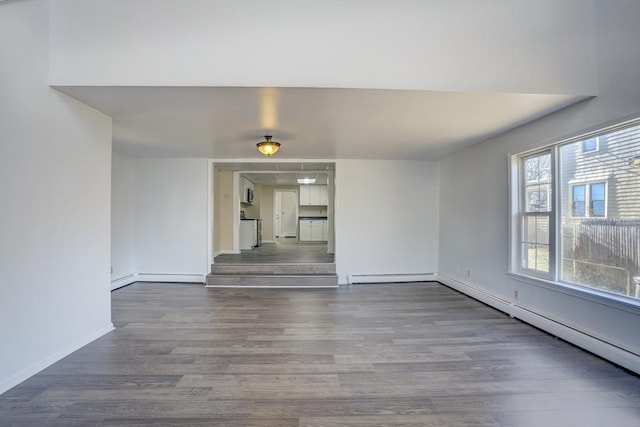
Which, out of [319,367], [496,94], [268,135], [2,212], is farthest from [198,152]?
[496,94]

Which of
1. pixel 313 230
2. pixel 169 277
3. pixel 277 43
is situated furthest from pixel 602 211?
pixel 313 230

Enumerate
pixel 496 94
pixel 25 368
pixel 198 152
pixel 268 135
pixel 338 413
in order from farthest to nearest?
pixel 198 152 < pixel 268 135 < pixel 496 94 < pixel 25 368 < pixel 338 413

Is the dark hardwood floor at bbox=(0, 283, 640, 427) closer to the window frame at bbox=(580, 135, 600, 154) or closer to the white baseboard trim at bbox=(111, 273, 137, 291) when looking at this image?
the white baseboard trim at bbox=(111, 273, 137, 291)

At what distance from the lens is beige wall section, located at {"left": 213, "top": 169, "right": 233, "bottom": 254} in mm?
7066

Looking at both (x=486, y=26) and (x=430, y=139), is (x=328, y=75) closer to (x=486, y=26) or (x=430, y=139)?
(x=486, y=26)

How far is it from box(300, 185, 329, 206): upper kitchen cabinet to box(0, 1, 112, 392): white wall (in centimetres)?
746

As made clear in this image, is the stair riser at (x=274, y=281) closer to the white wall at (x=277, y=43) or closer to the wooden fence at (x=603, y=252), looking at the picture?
the wooden fence at (x=603, y=252)

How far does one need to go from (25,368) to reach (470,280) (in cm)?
502

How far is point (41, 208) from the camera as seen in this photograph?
2293 millimetres

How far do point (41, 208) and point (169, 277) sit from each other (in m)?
3.31

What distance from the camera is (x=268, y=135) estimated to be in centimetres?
373

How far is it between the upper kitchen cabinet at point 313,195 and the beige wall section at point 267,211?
1401 mm

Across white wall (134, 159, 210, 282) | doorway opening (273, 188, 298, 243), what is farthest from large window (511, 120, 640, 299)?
doorway opening (273, 188, 298, 243)

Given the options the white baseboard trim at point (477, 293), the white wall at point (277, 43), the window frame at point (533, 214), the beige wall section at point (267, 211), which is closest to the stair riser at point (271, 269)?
the white baseboard trim at point (477, 293)
